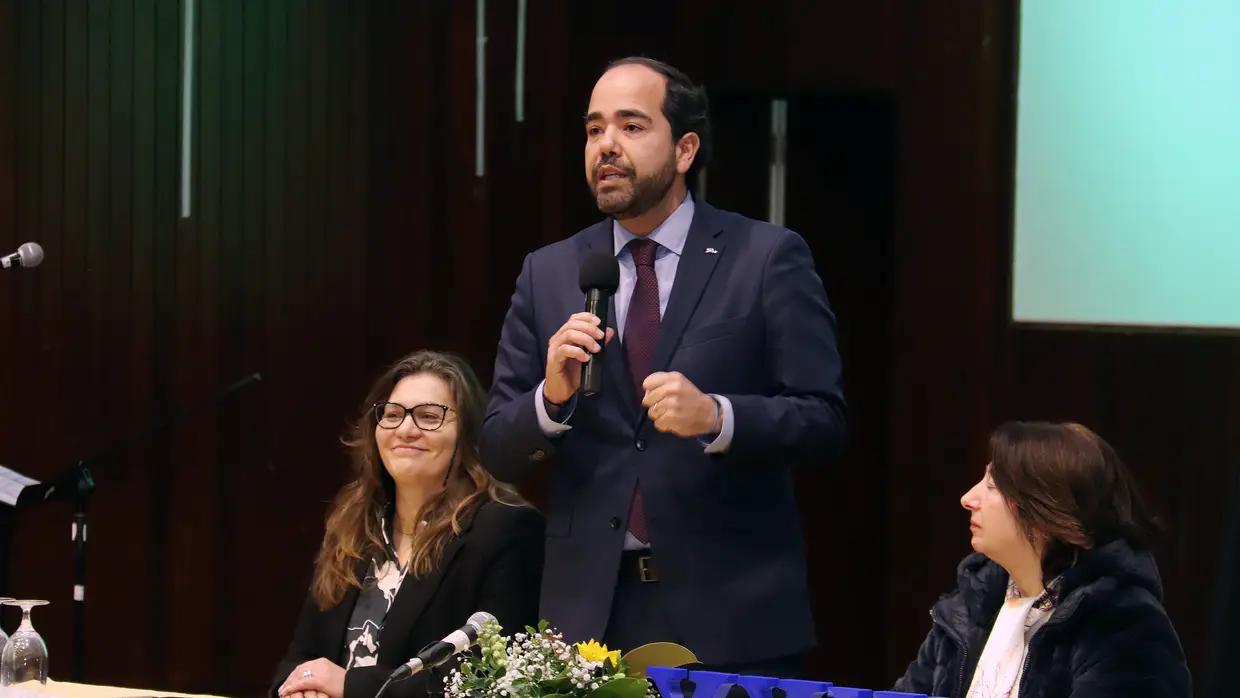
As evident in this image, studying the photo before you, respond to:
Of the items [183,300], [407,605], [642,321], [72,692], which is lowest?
[72,692]

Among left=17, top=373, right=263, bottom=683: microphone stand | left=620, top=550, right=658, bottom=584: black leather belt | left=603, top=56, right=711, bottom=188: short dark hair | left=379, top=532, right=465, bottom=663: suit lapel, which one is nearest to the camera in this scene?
left=620, top=550, right=658, bottom=584: black leather belt

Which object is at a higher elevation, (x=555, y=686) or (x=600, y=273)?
(x=600, y=273)

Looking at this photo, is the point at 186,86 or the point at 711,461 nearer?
the point at 711,461

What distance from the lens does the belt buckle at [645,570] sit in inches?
91.2

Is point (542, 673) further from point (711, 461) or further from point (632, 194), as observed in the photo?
point (632, 194)

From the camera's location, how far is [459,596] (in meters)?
2.77

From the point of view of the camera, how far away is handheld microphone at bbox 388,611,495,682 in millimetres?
1748

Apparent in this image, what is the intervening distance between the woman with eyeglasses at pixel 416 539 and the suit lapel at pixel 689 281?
646mm

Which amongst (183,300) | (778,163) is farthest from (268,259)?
(778,163)

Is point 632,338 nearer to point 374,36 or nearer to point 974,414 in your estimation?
point 974,414

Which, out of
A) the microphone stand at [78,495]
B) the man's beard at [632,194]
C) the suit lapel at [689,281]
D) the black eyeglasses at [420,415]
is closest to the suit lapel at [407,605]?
the black eyeglasses at [420,415]

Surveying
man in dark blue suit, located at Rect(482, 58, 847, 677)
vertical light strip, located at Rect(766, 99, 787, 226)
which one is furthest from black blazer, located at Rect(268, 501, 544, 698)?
vertical light strip, located at Rect(766, 99, 787, 226)

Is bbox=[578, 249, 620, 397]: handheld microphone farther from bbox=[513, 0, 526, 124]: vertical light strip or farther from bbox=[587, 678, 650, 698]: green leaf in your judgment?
A: bbox=[513, 0, 526, 124]: vertical light strip

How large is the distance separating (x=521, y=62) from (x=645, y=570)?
2.72 metres
